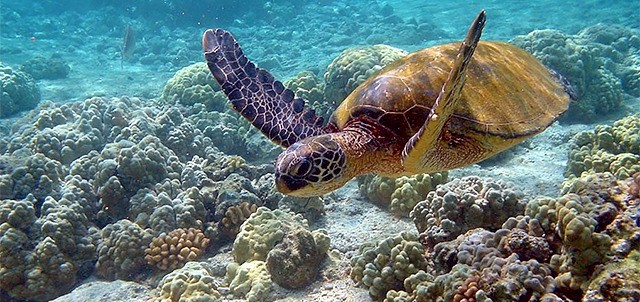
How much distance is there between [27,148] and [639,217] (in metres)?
7.78

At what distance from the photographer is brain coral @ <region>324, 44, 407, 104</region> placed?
23.4 ft

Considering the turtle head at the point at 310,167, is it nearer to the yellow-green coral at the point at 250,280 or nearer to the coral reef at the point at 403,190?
the yellow-green coral at the point at 250,280

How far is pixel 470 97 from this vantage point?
3.34 m

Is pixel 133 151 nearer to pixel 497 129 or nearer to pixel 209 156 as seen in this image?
pixel 209 156

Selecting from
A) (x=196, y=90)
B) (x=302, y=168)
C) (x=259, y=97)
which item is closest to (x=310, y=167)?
(x=302, y=168)

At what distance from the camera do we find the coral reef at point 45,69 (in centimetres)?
1442

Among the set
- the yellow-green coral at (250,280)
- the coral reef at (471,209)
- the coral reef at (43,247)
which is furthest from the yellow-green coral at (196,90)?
the coral reef at (471,209)

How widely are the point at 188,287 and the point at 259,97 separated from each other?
6.27 ft

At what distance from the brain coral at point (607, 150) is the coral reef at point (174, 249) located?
4734 millimetres

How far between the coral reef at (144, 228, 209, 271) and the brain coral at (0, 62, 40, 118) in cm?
867

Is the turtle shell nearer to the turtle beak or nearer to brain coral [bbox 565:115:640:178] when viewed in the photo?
the turtle beak

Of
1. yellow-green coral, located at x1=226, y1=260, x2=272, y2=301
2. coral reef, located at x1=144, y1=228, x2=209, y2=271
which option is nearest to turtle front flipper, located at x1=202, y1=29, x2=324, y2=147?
yellow-green coral, located at x1=226, y1=260, x2=272, y2=301

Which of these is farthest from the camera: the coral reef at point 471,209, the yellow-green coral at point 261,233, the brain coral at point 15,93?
the brain coral at point 15,93

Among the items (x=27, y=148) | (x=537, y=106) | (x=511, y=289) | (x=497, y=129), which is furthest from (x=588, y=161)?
(x=27, y=148)
